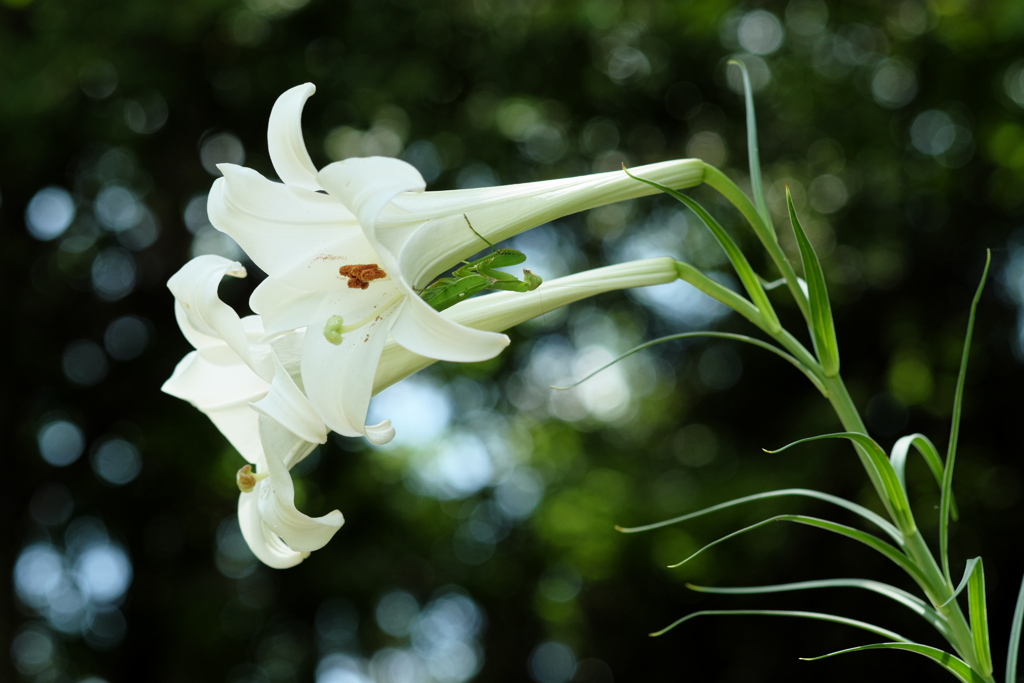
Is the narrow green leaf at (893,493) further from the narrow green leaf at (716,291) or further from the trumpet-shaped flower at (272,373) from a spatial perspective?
the trumpet-shaped flower at (272,373)

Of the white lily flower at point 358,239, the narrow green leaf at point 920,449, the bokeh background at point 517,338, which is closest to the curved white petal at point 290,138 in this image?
the white lily flower at point 358,239

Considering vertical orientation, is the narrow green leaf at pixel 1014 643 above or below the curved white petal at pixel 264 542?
above

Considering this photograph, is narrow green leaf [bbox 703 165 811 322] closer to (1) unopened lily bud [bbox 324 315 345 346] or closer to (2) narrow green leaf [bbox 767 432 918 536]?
(2) narrow green leaf [bbox 767 432 918 536]

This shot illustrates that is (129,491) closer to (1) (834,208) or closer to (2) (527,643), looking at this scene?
(2) (527,643)

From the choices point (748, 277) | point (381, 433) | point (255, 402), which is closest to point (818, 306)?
point (748, 277)

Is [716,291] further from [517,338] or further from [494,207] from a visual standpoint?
[517,338]

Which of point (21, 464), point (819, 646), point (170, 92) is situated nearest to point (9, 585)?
point (21, 464)

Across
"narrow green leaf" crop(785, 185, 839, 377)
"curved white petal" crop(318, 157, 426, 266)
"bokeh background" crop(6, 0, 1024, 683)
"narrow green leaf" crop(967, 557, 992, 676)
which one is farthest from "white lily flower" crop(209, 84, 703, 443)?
"bokeh background" crop(6, 0, 1024, 683)

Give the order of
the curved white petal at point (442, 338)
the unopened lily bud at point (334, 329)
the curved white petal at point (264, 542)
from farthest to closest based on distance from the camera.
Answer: the curved white petal at point (264, 542), the unopened lily bud at point (334, 329), the curved white petal at point (442, 338)
